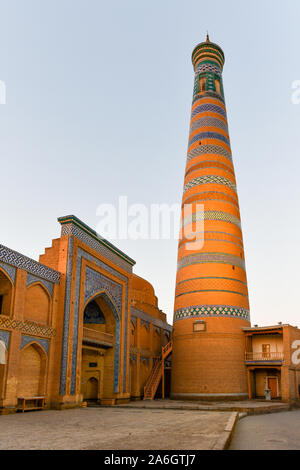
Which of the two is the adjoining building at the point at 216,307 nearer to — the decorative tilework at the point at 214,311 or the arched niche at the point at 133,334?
the decorative tilework at the point at 214,311

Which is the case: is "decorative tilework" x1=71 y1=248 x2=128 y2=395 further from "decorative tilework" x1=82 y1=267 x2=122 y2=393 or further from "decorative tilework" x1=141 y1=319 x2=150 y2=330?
"decorative tilework" x1=141 y1=319 x2=150 y2=330

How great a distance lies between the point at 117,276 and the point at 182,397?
572 centimetres

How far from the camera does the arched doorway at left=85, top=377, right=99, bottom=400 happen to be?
51.1 feet

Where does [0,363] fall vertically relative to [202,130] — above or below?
below

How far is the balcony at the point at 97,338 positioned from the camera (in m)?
14.0

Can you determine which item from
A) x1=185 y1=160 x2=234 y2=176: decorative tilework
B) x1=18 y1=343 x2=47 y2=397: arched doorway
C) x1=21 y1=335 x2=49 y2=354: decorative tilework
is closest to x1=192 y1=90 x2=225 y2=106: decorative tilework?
x1=185 y1=160 x2=234 y2=176: decorative tilework

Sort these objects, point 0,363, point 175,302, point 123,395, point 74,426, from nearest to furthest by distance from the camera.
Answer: point 74,426
point 0,363
point 123,395
point 175,302

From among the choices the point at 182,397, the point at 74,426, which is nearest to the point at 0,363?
the point at 74,426

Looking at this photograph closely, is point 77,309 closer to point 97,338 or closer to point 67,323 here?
point 67,323

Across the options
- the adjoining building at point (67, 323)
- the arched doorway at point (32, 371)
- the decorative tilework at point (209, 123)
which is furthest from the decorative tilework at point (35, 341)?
the decorative tilework at point (209, 123)

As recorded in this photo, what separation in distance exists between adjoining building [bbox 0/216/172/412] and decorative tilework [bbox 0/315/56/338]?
2cm

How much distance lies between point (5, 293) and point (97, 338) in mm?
4703

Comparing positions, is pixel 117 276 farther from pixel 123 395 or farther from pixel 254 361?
pixel 254 361

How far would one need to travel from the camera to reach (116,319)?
1606 centimetres
